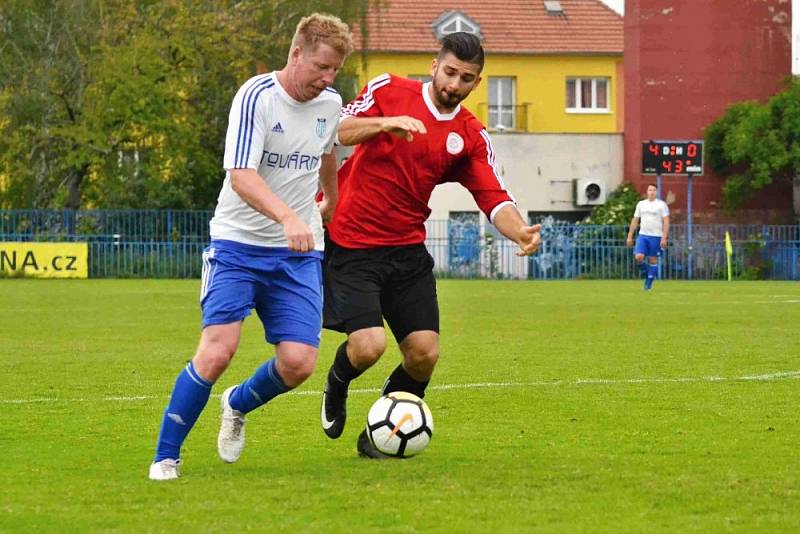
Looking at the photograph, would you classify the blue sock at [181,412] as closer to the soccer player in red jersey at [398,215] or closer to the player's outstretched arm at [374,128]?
the soccer player in red jersey at [398,215]

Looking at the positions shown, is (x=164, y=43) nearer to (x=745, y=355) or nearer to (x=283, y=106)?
(x=745, y=355)

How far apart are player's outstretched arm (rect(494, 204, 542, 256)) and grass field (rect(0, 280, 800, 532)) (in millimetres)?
1034

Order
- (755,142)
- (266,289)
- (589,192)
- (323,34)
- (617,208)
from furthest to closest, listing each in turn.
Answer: (589,192) → (617,208) → (755,142) → (266,289) → (323,34)

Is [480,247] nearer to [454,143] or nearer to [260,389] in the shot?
[454,143]

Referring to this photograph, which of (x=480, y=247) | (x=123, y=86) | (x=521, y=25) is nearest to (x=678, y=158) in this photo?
(x=480, y=247)

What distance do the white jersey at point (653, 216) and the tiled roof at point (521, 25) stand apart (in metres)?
25.8

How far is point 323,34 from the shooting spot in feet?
23.4

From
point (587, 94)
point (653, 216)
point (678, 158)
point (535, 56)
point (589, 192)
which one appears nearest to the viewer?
point (653, 216)

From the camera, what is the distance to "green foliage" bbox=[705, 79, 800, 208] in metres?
46.7

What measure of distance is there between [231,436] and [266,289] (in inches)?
28.3

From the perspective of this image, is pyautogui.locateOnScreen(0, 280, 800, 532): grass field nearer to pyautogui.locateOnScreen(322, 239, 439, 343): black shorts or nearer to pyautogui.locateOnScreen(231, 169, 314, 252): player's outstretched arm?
pyautogui.locateOnScreen(322, 239, 439, 343): black shorts

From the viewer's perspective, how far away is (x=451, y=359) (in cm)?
1460

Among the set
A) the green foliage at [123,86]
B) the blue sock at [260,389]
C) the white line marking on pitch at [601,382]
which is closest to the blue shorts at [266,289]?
the blue sock at [260,389]

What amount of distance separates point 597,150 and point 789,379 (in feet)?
124
